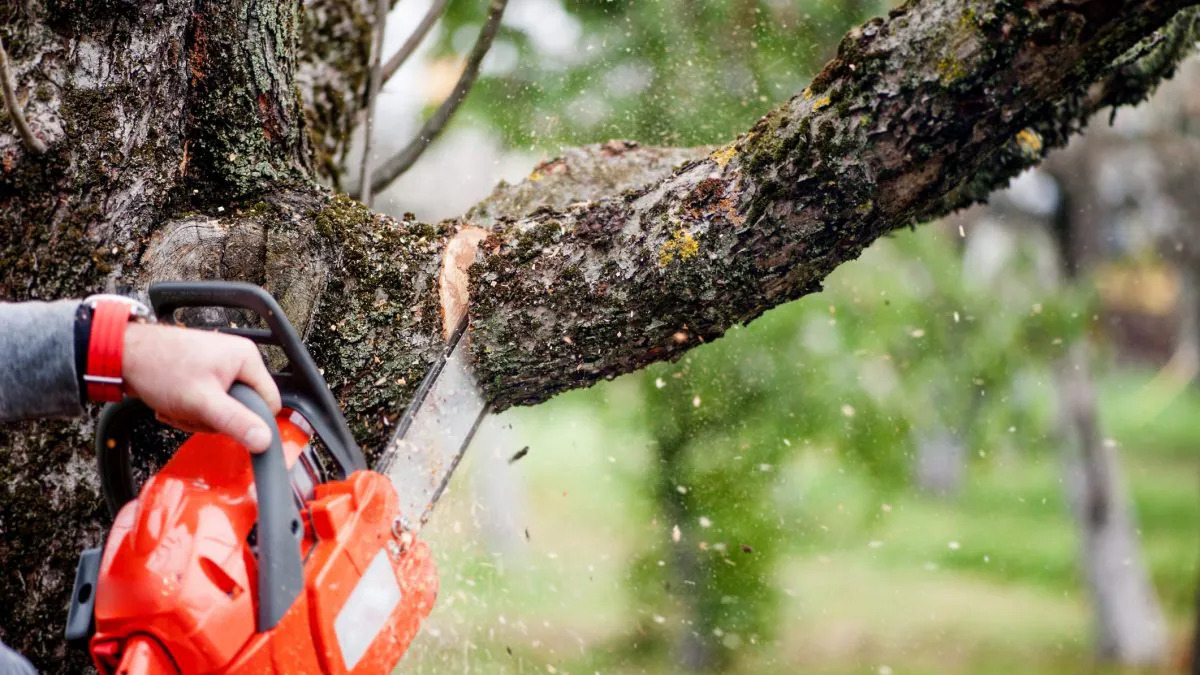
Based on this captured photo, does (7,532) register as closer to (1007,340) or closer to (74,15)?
(74,15)

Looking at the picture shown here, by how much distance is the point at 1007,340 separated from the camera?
509cm

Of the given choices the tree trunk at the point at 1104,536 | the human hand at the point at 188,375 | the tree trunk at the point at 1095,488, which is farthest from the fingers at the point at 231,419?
the tree trunk at the point at 1104,536

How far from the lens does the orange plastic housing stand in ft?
3.31

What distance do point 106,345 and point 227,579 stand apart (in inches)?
12.1

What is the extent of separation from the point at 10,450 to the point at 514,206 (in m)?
0.99

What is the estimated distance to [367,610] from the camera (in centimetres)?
117

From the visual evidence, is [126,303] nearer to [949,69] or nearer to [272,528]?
Answer: [272,528]

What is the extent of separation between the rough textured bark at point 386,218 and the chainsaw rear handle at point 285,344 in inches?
8.9

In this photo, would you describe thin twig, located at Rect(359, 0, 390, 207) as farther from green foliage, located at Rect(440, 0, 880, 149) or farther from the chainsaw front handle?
green foliage, located at Rect(440, 0, 880, 149)

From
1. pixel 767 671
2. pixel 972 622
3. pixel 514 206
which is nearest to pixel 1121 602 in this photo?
pixel 972 622

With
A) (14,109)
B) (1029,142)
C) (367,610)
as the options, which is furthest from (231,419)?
(1029,142)

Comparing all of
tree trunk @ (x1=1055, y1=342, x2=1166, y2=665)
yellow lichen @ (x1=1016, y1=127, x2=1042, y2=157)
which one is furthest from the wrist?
tree trunk @ (x1=1055, y1=342, x2=1166, y2=665)

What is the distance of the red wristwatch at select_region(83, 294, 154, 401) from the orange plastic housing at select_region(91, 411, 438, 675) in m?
0.15

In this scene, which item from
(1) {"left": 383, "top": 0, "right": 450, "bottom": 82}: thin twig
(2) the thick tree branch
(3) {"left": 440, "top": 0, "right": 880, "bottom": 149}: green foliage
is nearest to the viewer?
(2) the thick tree branch
